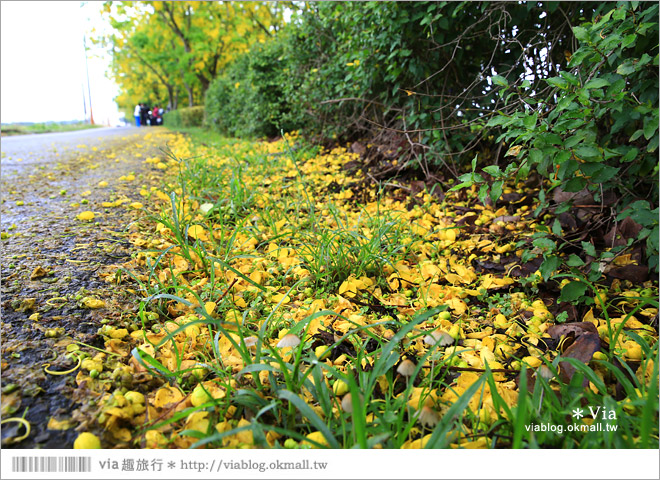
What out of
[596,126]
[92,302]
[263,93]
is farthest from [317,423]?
[263,93]

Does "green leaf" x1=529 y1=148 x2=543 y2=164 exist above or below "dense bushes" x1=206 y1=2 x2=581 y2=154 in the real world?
below

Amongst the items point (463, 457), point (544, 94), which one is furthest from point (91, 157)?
point (463, 457)

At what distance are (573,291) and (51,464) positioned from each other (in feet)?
5.03

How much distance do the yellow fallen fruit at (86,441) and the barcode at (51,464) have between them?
0.12 feet

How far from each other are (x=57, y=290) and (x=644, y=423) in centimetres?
163

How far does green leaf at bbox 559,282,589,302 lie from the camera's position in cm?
129

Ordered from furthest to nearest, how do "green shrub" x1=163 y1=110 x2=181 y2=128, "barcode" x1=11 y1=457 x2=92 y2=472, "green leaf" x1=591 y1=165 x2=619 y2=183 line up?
1. "green shrub" x1=163 y1=110 x2=181 y2=128
2. "green leaf" x1=591 y1=165 x2=619 y2=183
3. "barcode" x1=11 y1=457 x2=92 y2=472

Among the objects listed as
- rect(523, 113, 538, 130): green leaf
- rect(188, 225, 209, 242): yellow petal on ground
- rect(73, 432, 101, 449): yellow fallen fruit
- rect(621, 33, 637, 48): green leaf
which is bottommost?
rect(73, 432, 101, 449): yellow fallen fruit

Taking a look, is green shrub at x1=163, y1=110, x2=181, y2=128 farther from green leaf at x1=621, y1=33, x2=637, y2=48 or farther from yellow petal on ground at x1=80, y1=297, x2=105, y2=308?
green leaf at x1=621, y1=33, x2=637, y2=48

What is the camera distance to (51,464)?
0.69 metres

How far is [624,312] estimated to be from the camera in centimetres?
132

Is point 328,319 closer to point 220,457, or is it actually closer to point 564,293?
point 220,457

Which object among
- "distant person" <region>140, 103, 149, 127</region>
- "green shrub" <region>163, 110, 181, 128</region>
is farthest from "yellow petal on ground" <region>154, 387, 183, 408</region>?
"distant person" <region>140, 103, 149, 127</region>

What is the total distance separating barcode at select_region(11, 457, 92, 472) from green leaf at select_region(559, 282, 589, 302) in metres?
1.45
